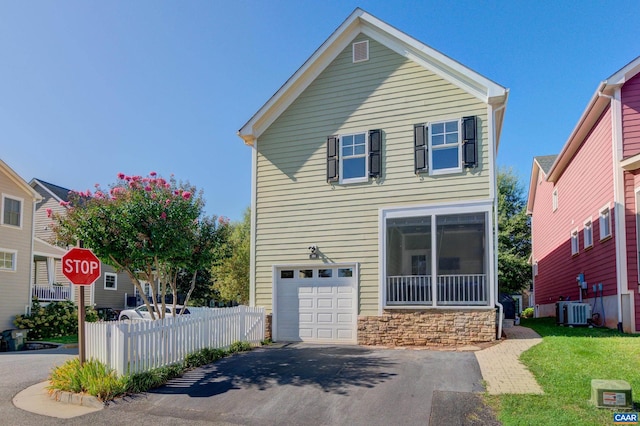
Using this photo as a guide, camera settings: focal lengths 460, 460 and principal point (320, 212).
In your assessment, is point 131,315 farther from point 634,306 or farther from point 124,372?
point 634,306

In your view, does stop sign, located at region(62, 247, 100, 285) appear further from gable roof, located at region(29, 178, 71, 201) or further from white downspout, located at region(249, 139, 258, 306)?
gable roof, located at region(29, 178, 71, 201)

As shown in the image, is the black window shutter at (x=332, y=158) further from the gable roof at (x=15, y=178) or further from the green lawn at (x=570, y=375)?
the gable roof at (x=15, y=178)

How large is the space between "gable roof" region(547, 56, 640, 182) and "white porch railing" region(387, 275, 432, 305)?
6719mm

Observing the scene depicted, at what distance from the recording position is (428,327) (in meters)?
11.6

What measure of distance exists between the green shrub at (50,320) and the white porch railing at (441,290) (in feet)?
51.3

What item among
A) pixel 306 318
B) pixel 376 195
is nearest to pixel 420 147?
pixel 376 195

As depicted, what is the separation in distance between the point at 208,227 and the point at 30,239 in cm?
1437

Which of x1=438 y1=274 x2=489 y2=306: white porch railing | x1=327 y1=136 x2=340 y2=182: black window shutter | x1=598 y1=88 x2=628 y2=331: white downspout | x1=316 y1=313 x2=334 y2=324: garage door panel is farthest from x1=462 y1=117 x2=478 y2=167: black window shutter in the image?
x1=316 y1=313 x2=334 y2=324: garage door panel

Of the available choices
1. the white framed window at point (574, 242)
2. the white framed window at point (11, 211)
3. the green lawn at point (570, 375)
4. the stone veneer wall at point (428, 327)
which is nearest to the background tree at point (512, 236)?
the white framed window at point (574, 242)

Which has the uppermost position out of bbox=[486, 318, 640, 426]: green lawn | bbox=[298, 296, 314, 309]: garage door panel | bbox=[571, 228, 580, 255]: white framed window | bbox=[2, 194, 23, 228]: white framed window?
bbox=[2, 194, 23, 228]: white framed window

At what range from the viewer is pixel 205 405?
7109 millimetres

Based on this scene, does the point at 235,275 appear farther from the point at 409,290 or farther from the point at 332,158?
the point at 409,290

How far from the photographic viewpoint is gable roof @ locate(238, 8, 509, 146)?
11758 mm

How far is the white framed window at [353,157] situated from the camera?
12961 mm
